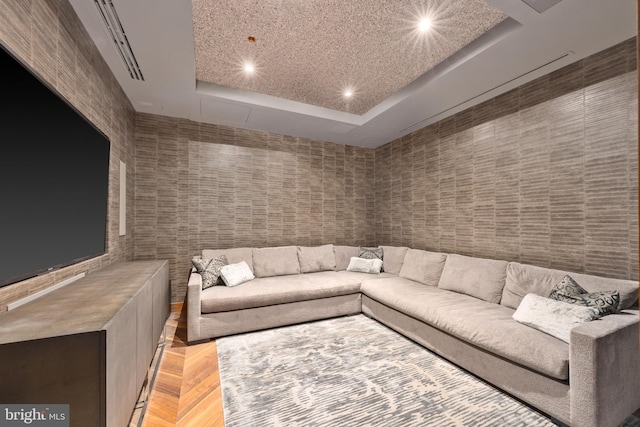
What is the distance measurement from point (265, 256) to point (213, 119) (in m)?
2.15

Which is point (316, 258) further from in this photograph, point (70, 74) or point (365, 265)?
point (70, 74)

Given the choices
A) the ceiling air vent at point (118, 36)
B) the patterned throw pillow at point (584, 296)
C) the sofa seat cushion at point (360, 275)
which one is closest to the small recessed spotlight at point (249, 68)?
the ceiling air vent at point (118, 36)

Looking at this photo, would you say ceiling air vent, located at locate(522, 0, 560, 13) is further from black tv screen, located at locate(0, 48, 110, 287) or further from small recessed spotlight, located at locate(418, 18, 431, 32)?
black tv screen, located at locate(0, 48, 110, 287)

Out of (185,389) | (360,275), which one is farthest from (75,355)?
(360,275)

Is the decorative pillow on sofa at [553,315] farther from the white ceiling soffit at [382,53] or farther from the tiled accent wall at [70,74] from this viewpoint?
the tiled accent wall at [70,74]

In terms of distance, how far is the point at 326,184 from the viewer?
4766 mm

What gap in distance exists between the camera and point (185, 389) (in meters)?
1.99

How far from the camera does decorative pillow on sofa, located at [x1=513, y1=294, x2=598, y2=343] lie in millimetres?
1775

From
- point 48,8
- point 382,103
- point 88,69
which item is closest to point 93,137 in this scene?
point 88,69

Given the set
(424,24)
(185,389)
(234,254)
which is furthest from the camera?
(234,254)

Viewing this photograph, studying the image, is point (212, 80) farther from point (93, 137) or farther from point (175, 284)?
point (175, 284)

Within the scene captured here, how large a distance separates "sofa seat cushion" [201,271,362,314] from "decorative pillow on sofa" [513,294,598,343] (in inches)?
74.7

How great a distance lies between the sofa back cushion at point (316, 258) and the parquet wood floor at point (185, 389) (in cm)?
174

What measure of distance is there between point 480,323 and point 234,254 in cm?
302
